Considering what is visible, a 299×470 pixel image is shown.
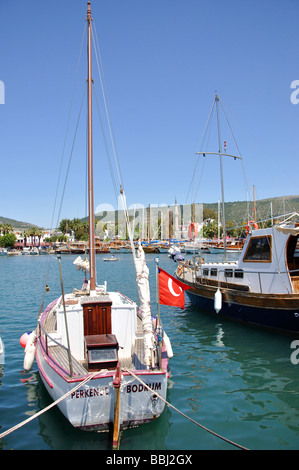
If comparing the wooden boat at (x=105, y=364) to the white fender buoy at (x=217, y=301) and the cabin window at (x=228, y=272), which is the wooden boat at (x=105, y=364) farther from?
the cabin window at (x=228, y=272)

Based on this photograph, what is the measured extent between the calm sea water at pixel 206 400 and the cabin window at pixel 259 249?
347 centimetres

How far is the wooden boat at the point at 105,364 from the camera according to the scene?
24.4 ft

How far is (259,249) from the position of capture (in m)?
17.6

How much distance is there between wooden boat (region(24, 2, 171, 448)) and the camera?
7.45 meters

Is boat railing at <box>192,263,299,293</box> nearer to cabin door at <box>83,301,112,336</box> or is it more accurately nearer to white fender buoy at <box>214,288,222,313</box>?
white fender buoy at <box>214,288,222,313</box>

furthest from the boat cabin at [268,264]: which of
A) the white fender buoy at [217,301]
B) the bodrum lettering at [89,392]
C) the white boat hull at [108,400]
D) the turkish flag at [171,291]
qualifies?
the bodrum lettering at [89,392]

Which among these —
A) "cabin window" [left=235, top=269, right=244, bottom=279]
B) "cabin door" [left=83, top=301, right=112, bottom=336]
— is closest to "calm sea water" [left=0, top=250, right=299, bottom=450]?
"cabin door" [left=83, top=301, right=112, bottom=336]

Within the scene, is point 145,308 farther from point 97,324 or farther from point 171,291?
point 171,291

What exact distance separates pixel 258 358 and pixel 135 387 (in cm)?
693

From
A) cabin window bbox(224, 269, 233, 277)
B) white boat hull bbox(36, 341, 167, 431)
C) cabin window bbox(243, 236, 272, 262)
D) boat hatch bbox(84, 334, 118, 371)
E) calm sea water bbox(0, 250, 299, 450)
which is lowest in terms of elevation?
calm sea water bbox(0, 250, 299, 450)

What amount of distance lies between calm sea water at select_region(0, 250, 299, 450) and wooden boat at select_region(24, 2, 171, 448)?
54cm

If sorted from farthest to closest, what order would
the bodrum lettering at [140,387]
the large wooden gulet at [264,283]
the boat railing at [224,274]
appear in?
the boat railing at [224,274], the large wooden gulet at [264,283], the bodrum lettering at [140,387]
